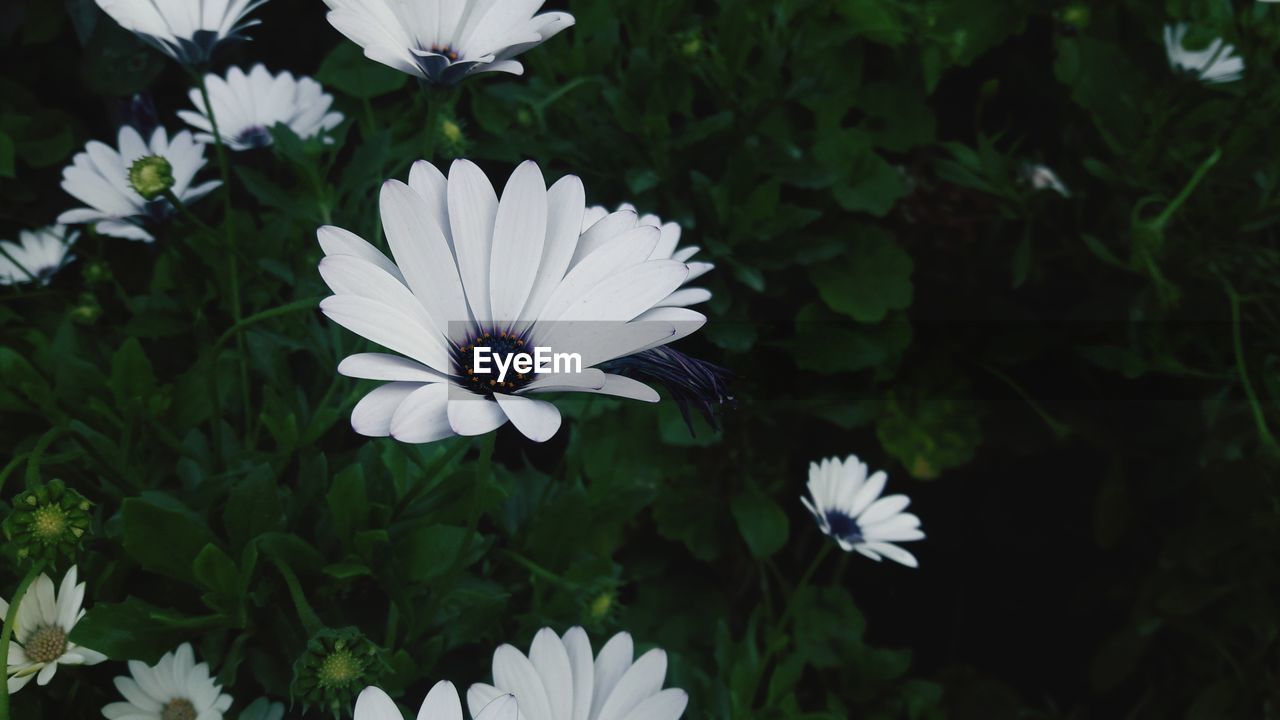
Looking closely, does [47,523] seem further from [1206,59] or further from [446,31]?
[1206,59]

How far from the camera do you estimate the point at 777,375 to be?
84 centimetres

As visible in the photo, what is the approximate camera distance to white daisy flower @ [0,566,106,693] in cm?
39

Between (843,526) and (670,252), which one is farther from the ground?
(670,252)

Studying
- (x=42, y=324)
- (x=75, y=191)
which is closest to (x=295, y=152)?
(x=75, y=191)

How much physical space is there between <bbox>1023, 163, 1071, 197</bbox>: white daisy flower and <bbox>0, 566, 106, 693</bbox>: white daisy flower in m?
0.80

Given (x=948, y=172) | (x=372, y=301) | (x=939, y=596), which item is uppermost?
(x=372, y=301)

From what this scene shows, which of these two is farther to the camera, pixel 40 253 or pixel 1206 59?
pixel 1206 59

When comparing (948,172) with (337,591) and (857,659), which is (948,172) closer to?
(857,659)

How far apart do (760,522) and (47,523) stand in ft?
1.77

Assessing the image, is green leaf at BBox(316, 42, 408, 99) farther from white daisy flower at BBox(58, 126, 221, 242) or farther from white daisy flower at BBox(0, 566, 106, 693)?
white daisy flower at BBox(0, 566, 106, 693)

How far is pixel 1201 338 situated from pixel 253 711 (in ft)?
2.60

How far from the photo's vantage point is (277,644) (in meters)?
0.44

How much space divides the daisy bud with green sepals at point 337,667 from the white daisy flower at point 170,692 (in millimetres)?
62

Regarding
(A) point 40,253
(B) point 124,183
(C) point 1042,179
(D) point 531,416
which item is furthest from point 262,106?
(C) point 1042,179
